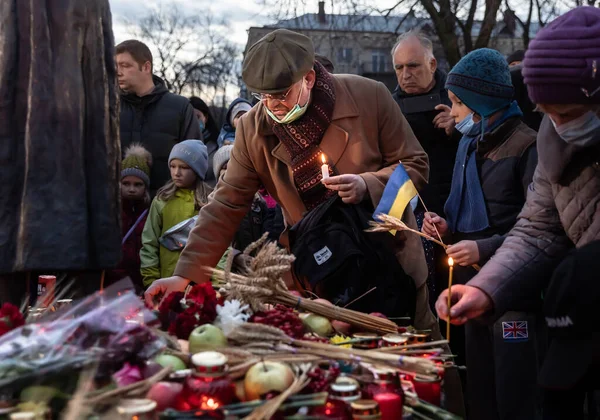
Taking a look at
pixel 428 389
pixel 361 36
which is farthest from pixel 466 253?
pixel 361 36

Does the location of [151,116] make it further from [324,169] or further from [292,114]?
[324,169]

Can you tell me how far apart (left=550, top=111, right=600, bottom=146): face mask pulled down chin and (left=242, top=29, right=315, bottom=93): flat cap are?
116 centimetres

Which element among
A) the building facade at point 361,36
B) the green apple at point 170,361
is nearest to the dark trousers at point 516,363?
the green apple at point 170,361

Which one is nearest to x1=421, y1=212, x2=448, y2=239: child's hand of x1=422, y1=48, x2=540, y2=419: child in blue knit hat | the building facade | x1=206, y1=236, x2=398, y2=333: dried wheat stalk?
x1=422, y1=48, x2=540, y2=419: child in blue knit hat

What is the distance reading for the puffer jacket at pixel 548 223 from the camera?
234 cm

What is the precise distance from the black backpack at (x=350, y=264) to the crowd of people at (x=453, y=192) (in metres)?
0.01

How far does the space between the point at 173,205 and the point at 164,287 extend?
2.36 m

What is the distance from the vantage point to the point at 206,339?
6.71 ft

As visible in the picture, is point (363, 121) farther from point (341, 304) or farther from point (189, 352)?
point (189, 352)

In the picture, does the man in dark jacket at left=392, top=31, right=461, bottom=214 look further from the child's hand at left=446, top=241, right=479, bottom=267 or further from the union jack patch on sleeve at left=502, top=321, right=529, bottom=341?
the child's hand at left=446, top=241, right=479, bottom=267

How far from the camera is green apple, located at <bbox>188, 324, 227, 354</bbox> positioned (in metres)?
2.03

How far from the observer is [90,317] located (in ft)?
6.05

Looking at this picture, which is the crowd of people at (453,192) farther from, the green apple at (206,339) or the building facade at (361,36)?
the building facade at (361,36)

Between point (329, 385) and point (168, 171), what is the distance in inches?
170
